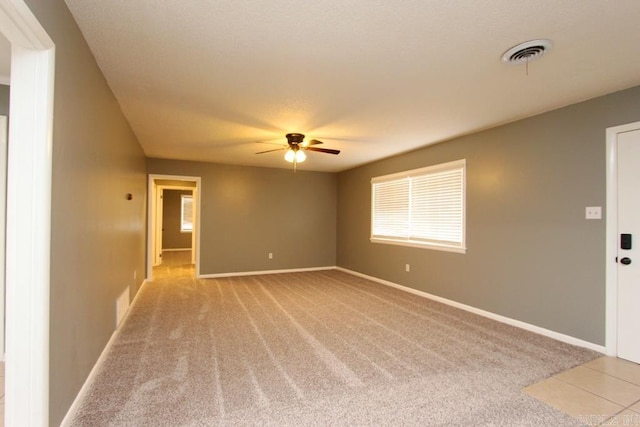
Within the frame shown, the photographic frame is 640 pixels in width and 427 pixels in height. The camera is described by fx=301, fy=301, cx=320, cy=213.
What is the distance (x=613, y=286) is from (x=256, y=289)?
4569 mm

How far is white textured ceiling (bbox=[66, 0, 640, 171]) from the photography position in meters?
1.72

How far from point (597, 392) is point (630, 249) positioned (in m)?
1.35

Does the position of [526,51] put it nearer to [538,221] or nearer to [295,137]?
[538,221]

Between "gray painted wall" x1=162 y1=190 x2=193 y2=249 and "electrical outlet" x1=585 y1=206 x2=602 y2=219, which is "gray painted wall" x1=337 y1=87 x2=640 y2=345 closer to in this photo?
"electrical outlet" x1=585 y1=206 x2=602 y2=219

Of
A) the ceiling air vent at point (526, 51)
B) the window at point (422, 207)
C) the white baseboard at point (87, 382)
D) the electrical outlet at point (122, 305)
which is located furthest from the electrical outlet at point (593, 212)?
the electrical outlet at point (122, 305)

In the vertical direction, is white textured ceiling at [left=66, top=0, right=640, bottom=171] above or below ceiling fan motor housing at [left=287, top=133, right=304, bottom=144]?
above

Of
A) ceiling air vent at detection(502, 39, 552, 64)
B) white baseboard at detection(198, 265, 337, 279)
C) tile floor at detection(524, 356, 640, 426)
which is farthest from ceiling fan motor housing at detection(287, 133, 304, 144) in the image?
white baseboard at detection(198, 265, 337, 279)

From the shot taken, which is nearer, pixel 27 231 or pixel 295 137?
pixel 27 231

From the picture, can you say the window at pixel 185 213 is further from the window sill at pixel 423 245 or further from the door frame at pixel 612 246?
the door frame at pixel 612 246

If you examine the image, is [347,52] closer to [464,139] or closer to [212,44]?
[212,44]

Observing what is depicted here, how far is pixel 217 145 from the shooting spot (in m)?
4.79

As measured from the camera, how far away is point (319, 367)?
8.21 feet

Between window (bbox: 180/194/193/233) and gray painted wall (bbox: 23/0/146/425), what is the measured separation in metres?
9.00

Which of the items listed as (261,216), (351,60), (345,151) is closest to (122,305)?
(351,60)
